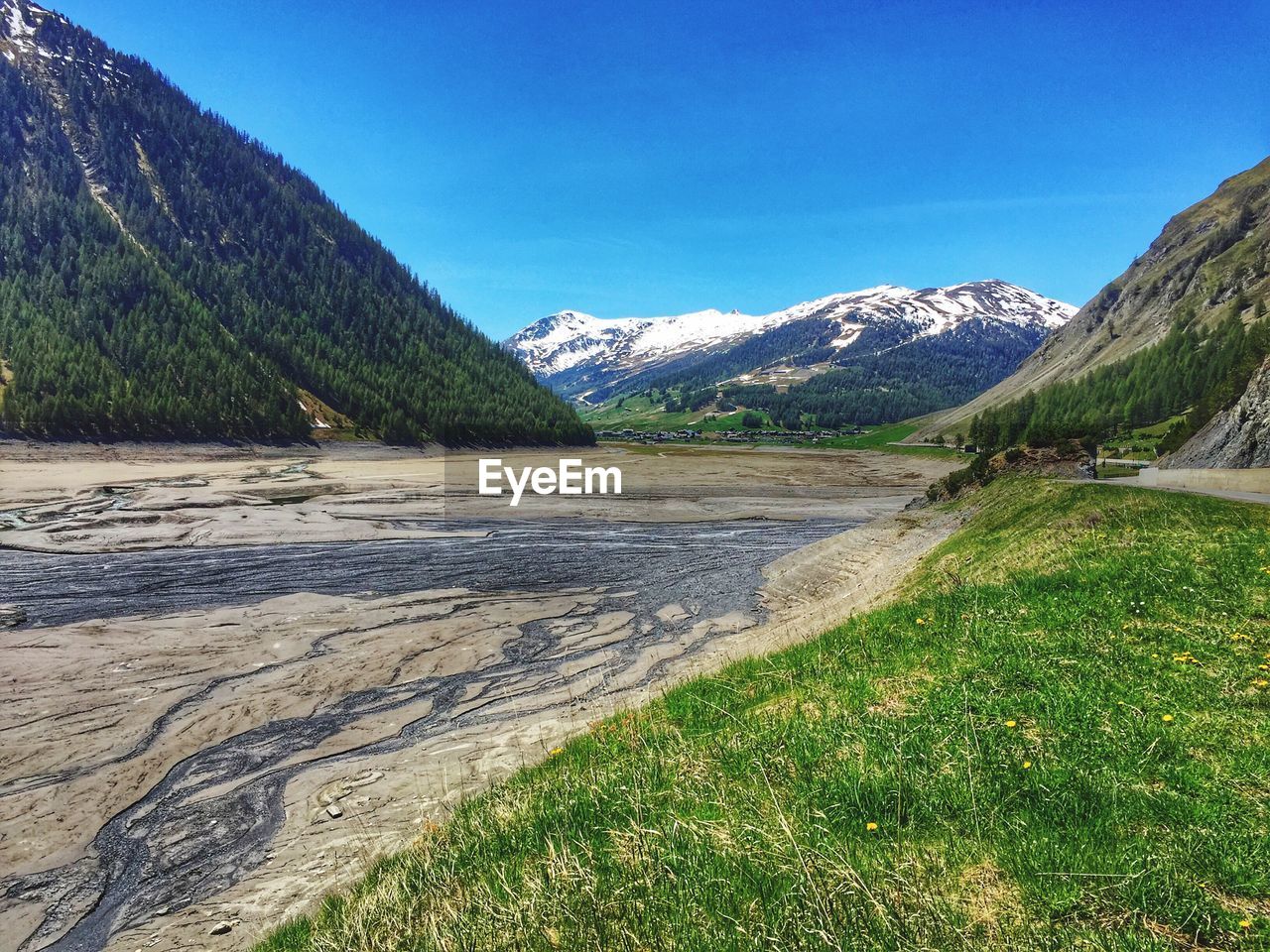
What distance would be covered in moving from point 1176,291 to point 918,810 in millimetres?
201823

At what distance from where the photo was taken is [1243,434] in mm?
30500

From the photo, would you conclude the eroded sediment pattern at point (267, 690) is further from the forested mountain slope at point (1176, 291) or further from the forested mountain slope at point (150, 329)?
the forested mountain slope at point (1176, 291)

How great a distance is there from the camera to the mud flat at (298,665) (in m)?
11.5

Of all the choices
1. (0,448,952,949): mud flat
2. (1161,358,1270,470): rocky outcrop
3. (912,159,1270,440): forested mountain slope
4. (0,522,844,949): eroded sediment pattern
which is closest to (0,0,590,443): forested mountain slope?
(0,448,952,949): mud flat

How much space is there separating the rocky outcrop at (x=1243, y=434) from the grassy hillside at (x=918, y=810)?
1019 inches

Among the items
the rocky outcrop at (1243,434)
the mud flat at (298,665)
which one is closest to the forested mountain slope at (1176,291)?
the rocky outcrop at (1243,434)

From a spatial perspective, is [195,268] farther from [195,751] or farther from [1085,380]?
[1085,380]

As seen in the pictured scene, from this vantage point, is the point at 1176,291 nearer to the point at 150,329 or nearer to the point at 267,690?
the point at 267,690

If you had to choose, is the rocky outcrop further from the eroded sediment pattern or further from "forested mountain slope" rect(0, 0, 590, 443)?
"forested mountain slope" rect(0, 0, 590, 443)

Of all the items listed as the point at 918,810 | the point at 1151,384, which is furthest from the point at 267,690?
the point at 1151,384

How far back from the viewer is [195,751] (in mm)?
15930

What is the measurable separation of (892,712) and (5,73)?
287215 millimetres

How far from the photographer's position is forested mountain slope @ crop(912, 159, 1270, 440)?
13150 cm

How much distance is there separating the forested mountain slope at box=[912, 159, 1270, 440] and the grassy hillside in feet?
509
